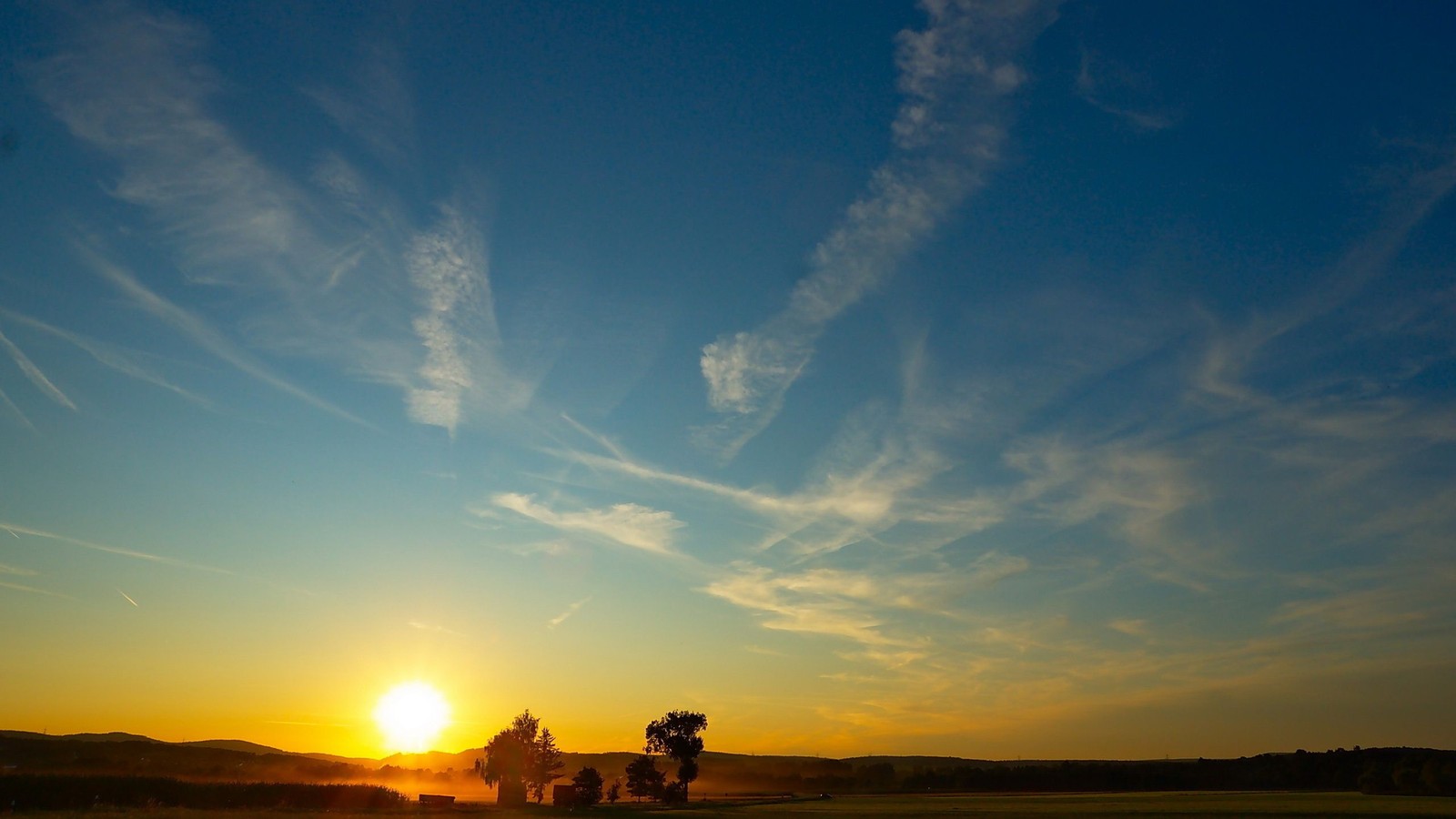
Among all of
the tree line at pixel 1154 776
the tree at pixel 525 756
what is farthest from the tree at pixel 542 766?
the tree line at pixel 1154 776

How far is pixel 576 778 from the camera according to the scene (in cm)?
12231

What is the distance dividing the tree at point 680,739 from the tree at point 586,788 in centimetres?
2570

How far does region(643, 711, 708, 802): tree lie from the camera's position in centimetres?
14825

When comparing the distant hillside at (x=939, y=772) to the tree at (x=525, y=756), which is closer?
the distant hillside at (x=939, y=772)

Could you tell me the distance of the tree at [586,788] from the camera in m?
121

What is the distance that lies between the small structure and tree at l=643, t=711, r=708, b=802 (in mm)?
29000

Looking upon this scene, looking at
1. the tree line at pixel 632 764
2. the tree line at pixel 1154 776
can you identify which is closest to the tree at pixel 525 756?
the tree line at pixel 632 764

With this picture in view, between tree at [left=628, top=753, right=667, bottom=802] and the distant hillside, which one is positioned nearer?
the distant hillside

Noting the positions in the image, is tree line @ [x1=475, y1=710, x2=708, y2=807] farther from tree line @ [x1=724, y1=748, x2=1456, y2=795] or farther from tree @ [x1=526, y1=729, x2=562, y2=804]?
tree line @ [x1=724, y1=748, x2=1456, y2=795]

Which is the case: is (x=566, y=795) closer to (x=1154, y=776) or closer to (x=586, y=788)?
(x=586, y=788)

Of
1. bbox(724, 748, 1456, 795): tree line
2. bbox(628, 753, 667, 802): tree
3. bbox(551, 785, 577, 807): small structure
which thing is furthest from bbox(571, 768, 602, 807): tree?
bbox(724, 748, 1456, 795): tree line

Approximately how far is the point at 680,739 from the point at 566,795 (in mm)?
33224

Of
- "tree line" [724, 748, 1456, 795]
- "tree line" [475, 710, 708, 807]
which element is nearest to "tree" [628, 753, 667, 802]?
"tree line" [475, 710, 708, 807]

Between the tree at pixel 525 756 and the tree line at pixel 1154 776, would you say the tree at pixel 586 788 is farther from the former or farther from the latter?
the tree line at pixel 1154 776
